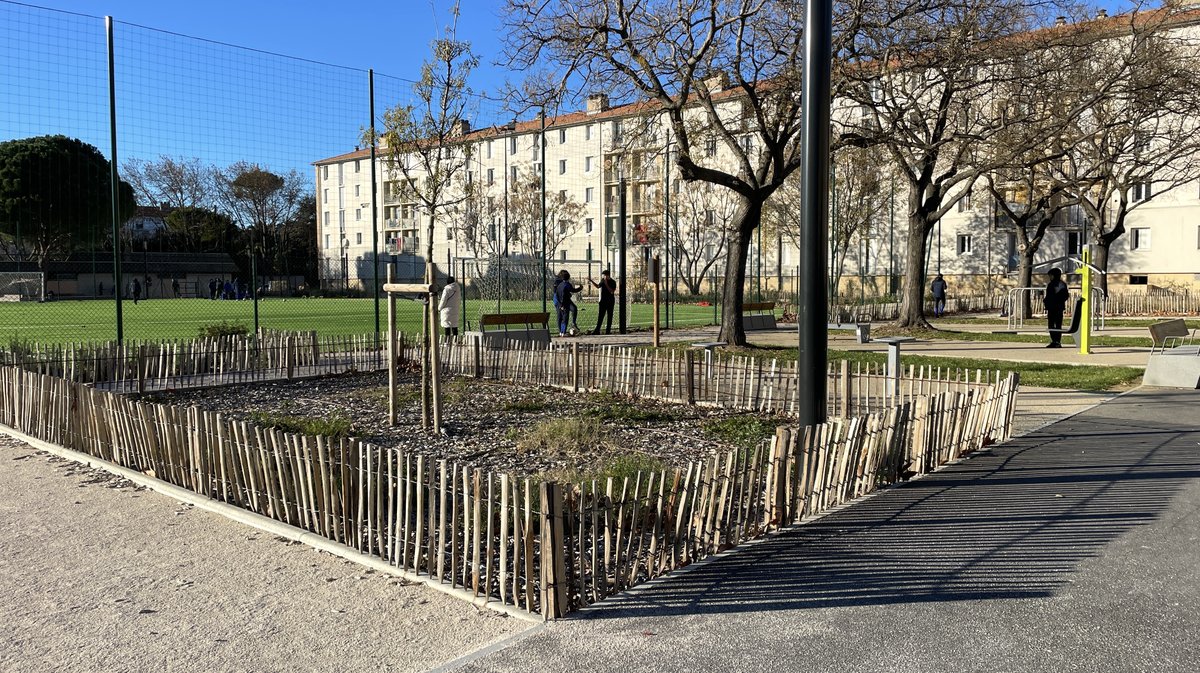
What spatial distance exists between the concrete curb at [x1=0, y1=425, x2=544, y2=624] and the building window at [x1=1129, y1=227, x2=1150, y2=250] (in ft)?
171

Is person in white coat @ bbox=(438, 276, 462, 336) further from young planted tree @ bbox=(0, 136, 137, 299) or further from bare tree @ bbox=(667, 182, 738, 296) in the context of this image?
bare tree @ bbox=(667, 182, 738, 296)

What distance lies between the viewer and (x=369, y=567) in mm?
5223

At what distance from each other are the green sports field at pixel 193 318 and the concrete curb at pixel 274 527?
14.1 meters

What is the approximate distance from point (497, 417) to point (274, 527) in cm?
431

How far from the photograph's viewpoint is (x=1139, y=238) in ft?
158

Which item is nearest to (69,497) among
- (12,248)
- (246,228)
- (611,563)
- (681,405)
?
(611,563)

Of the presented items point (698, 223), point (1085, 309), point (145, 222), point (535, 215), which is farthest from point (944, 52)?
point (145, 222)

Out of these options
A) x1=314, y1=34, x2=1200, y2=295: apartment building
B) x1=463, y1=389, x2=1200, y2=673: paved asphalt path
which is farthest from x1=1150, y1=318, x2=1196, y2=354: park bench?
x1=314, y1=34, x2=1200, y2=295: apartment building

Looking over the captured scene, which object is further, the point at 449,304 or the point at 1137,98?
the point at 1137,98

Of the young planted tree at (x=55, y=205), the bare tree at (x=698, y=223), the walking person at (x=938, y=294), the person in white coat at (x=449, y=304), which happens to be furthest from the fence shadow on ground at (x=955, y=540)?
the bare tree at (x=698, y=223)

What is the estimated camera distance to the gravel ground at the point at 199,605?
13.1 ft

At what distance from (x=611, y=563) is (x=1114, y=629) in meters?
2.41

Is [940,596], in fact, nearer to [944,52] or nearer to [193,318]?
[944,52]

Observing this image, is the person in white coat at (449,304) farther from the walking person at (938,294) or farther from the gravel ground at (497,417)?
the walking person at (938,294)
